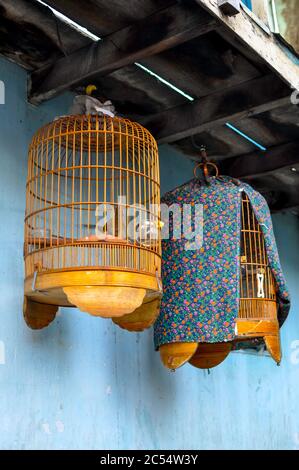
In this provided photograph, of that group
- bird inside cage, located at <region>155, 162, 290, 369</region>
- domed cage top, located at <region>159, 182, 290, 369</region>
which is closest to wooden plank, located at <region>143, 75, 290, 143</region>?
bird inside cage, located at <region>155, 162, 290, 369</region>

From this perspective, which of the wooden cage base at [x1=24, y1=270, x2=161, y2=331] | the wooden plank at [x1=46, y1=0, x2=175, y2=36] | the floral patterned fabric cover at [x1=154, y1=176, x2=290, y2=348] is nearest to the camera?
the wooden cage base at [x1=24, y1=270, x2=161, y2=331]

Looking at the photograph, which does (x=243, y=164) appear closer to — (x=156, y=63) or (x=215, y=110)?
(x=215, y=110)

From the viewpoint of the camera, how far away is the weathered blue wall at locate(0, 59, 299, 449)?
276 centimetres

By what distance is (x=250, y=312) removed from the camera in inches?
127

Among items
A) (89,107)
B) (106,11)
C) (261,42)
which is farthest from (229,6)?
(89,107)

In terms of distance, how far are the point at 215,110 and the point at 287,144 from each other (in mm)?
804

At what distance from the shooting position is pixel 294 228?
5242mm

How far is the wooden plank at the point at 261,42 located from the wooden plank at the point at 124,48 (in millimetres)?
74

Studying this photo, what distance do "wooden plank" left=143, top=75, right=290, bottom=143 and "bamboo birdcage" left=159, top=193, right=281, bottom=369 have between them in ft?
1.37

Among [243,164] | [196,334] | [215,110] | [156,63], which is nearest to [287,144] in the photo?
[243,164]

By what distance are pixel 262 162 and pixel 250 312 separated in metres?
1.17

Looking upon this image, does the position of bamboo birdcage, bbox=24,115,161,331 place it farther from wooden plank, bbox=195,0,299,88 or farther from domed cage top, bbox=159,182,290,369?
wooden plank, bbox=195,0,299,88

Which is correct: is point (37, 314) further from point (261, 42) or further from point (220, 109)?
point (261, 42)

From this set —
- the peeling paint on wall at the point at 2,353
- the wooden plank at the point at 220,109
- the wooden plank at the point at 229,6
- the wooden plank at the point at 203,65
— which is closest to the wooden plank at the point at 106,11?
the wooden plank at the point at 229,6
